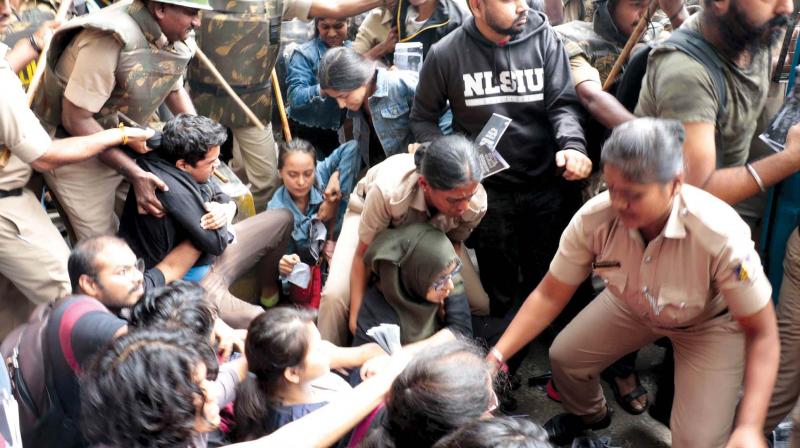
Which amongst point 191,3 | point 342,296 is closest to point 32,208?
point 191,3

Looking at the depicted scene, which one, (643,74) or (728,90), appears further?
(643,74)

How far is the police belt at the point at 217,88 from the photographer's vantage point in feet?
14.3

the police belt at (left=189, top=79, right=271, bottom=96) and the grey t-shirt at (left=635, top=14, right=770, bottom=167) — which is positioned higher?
A: the grey t-shirt at (left=635, top=14, right=770, bottom=167)

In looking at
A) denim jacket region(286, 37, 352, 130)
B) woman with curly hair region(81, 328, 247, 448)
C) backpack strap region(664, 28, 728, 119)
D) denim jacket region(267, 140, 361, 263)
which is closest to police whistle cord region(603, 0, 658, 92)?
backpack strap region(664, 28, 728, 119)

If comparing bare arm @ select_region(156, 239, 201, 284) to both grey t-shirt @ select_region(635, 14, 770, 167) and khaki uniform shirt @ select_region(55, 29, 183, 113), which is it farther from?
grey t-shirt @ select_region(635, 14, 770, 167)

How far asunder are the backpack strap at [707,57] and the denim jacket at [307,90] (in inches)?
89.9

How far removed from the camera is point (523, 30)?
328cm

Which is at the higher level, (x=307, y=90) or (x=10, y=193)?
(x=10, y=193)

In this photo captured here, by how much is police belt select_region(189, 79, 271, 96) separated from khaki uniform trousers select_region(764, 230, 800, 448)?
303cm

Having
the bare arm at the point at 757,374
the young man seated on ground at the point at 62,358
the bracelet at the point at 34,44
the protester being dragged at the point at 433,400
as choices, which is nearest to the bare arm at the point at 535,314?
the bare arm at the point at 757,374

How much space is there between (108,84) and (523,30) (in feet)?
6.07

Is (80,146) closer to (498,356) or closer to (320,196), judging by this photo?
(320,196)

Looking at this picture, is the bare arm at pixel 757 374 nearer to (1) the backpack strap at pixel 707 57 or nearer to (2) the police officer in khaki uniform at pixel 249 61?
(1) the backpack strap at pixel 707 57

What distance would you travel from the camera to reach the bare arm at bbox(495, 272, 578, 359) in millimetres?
2674
